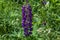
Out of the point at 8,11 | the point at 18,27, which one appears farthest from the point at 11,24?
the point at 8,11

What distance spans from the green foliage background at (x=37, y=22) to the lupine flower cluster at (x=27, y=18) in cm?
11

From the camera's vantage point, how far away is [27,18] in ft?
10.6

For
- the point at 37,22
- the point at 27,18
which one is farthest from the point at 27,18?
the point at 37,22

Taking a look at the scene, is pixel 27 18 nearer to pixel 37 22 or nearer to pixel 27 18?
pixel 27 18

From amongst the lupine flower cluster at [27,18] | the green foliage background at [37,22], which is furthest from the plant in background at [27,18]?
the green foliage background at [37,22]

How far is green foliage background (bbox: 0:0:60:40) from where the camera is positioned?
3.17m

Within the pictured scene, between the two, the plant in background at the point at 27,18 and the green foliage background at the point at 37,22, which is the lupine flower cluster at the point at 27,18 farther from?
the green foliage background at the point at 37,22

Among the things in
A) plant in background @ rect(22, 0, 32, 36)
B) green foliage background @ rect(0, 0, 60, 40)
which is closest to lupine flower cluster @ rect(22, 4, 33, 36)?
plant in background @ rect(22, 0, 32, 36)

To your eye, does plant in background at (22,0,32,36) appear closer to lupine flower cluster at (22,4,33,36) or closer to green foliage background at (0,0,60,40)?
lupine flower cluster at (22,4,33,36)

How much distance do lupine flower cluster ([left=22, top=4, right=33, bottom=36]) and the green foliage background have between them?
11 cm

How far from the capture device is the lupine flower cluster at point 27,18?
317 centimetres

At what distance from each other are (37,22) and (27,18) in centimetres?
25

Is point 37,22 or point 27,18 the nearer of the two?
point 27,18

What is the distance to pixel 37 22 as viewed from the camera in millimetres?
3404
